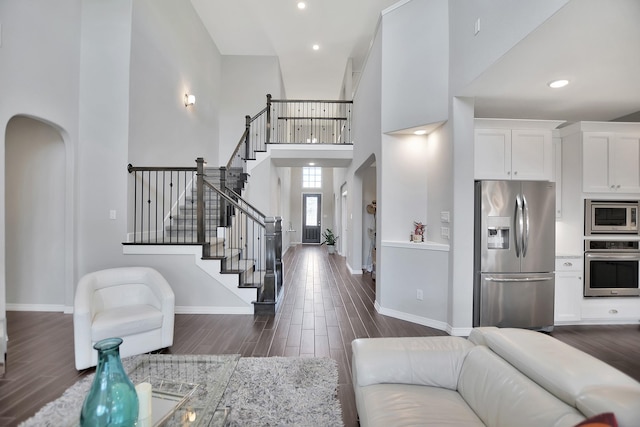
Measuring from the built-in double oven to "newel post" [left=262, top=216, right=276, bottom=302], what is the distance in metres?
3.88

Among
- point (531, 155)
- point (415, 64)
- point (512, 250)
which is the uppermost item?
point (415, 64)

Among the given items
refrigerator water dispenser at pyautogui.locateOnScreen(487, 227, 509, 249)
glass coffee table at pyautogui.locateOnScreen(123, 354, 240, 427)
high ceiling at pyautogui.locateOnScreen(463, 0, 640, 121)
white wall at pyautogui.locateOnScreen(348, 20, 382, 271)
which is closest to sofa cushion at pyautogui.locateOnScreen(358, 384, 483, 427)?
glass coffee table at pyautogui.locateOnScreen(123, 354, 240, 427)

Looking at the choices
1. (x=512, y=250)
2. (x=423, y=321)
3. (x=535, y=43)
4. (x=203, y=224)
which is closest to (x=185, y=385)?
(x=203, y=224)

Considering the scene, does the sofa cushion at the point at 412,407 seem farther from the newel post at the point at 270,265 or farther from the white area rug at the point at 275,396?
the newel post at the point at 270,265

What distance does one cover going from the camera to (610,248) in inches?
137

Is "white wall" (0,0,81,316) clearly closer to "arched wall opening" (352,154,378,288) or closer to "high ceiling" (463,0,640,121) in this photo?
"arched wall opening" (352,154,378,288)

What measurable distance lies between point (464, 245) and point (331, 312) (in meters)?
1.90

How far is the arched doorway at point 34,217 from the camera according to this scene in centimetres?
375

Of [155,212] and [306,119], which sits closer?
[155,212]

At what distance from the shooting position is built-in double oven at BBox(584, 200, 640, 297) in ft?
11.3

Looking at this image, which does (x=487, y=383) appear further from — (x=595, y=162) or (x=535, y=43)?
(x=595, y=162)

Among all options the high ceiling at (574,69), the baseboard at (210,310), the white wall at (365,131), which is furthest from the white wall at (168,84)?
the high ceiling at (574,69)

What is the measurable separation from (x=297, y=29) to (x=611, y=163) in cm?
655

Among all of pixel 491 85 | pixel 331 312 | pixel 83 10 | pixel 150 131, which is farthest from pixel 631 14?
pixel 83 10
